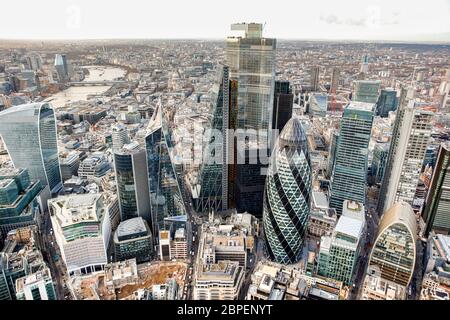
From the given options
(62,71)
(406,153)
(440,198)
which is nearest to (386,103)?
(406,153)

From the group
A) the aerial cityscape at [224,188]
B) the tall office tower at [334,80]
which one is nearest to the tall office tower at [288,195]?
the aerial cityscape at [224,188]

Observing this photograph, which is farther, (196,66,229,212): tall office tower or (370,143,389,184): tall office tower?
(370,143,389,184): tall office tower

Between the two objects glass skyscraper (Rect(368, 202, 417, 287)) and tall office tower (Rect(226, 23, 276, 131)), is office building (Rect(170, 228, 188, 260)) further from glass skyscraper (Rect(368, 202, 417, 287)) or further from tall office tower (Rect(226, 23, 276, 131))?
glass skyscraper (Rect(368, 202, 417, 287))

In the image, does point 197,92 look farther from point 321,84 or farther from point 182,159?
point 321,84

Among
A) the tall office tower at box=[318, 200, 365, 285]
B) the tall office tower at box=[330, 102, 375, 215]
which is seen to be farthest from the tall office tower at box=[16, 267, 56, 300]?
the tall office tower at box=[330, 102, 375, 215]

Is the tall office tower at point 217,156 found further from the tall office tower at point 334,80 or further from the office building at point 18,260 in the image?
the tall office tower at point 334,80
